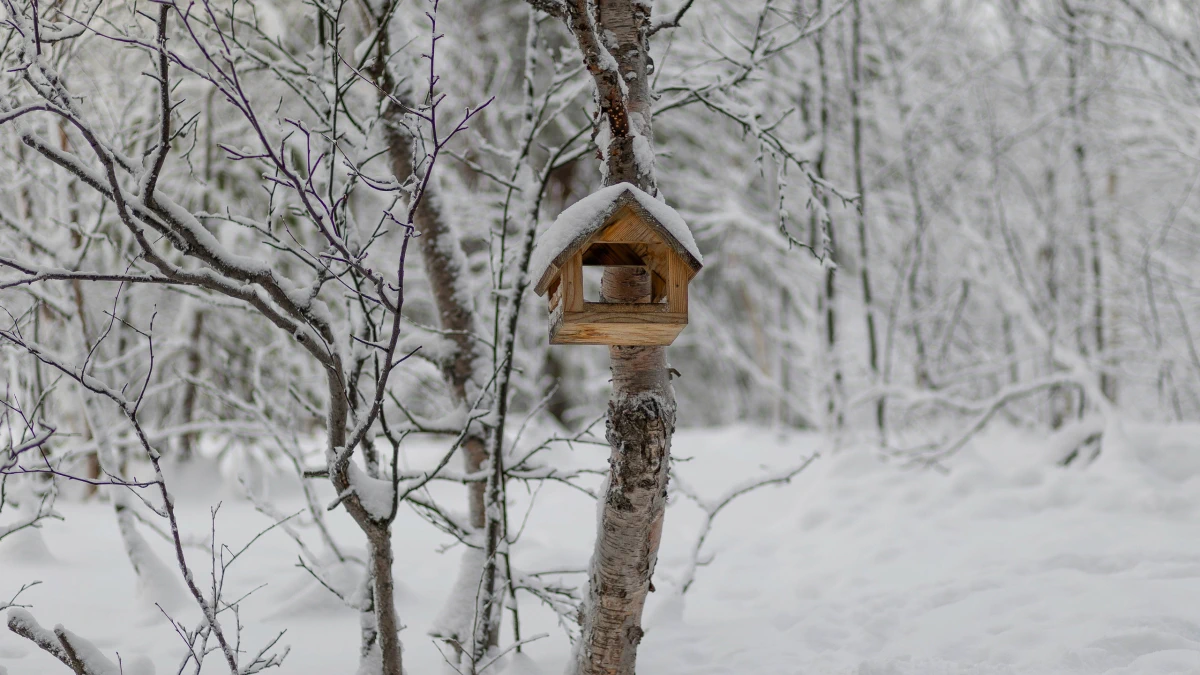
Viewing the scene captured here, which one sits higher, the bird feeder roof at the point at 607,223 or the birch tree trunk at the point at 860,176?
the birch tree trunk at the point at 860,176

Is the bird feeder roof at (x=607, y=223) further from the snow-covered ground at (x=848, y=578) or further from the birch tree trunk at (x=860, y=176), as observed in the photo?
the birch tree trunk at (x=860, y=176)

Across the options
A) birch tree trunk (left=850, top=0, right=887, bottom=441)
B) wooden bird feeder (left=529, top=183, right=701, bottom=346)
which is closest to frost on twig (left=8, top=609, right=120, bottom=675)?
wooden bird feeder (left=529, top=183, right=701, bottom=346)

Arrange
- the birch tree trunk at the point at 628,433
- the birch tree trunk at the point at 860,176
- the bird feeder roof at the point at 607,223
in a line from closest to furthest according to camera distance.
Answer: the bird feeder roof at the point at 607,223 < the birch tree trunk at the point at 628,433 < the birch tree trunk at the point at 860,176

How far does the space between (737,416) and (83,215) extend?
1131 cm

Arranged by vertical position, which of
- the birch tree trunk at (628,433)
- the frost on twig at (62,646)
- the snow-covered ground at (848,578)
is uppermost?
the birch tree trunk at (628,433)

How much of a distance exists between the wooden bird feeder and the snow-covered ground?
1.49m

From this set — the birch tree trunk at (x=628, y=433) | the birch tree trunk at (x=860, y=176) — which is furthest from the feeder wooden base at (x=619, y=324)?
the birch tree trunk at (x=860, y=176)

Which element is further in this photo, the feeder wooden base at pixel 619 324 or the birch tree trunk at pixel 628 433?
the birch tree trunk at pixel 628 433

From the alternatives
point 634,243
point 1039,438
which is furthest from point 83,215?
point 1039,438

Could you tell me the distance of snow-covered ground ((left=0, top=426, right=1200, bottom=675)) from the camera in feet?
10.2

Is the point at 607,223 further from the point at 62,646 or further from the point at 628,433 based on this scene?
the point at 62,646

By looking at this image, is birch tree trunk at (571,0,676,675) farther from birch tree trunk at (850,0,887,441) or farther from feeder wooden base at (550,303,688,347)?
birch tree trunk at (850,0,887,441)

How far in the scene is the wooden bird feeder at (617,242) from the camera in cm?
212

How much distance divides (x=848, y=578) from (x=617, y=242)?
9.20ft
